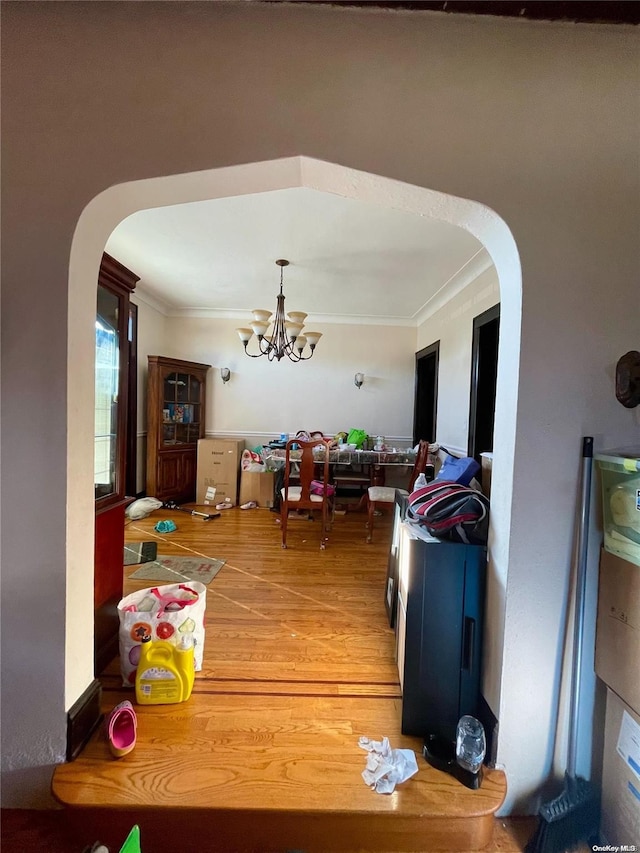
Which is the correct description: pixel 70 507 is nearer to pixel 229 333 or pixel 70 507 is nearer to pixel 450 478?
pixel 450 478

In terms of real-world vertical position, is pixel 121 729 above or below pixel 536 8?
below

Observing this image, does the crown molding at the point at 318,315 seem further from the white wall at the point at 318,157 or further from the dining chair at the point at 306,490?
the white wall at the point at 318,157

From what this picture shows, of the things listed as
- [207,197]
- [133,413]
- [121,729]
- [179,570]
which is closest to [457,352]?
[207,197]

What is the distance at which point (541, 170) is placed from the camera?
1.20 m

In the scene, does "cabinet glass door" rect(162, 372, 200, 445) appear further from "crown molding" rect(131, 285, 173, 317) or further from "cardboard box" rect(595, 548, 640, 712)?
"cardboard box" rect(595, 548, 640, 712)

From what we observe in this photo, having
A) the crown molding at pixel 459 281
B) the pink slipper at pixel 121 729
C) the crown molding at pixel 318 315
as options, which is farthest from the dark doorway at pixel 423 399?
the pink slipper at pixel 121 729

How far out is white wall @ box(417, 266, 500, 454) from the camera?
9.94 ft

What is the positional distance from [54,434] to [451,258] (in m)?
3.06

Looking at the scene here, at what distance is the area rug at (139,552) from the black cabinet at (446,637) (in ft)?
7.42

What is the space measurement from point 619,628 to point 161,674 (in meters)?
1.65

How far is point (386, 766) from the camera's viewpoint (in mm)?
1217

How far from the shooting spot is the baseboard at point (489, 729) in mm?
1245

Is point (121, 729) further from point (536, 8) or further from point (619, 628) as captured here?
point (536, 8)

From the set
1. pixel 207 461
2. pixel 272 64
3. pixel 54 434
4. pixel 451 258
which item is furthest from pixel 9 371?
pixel 207 461
